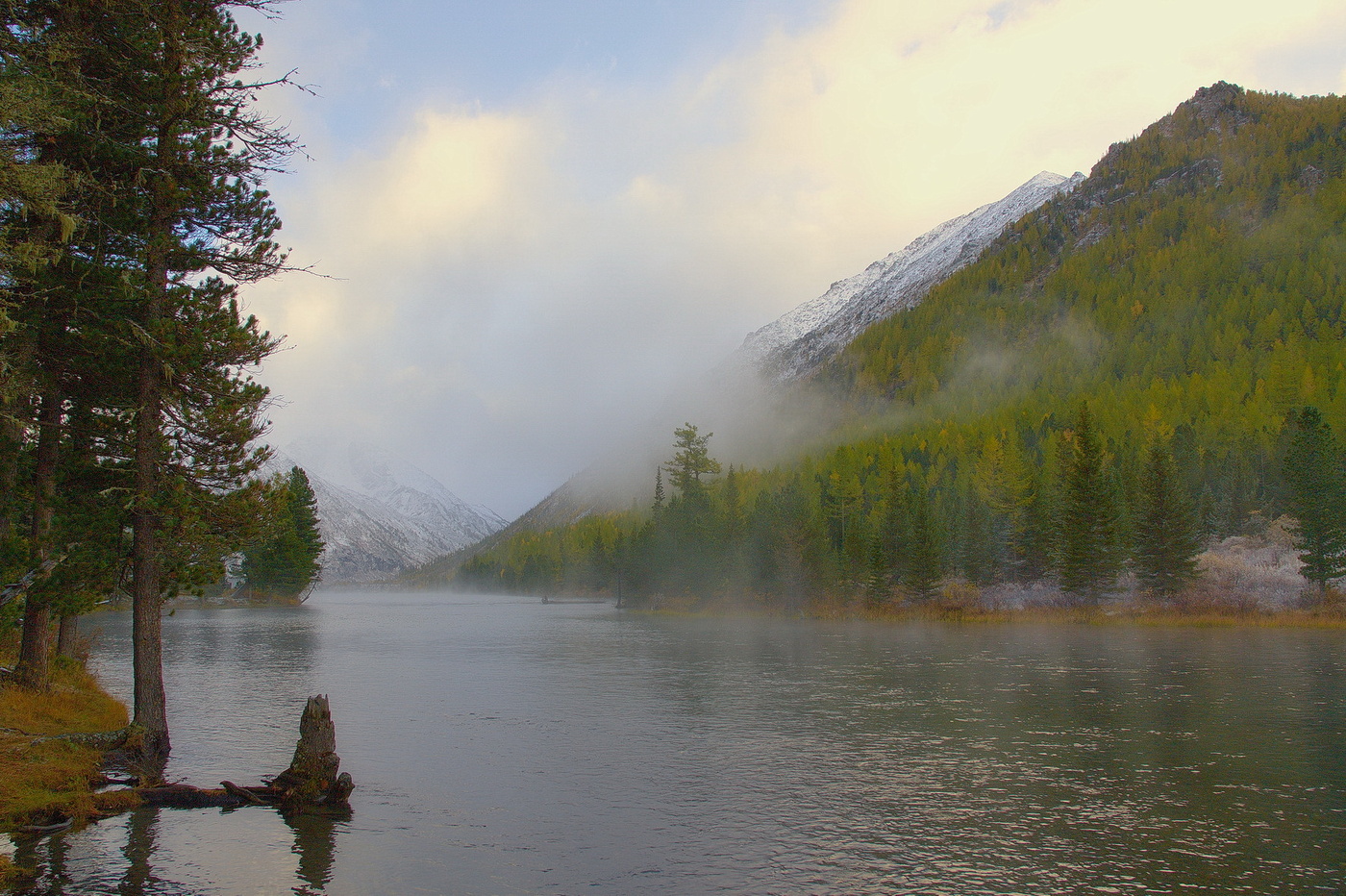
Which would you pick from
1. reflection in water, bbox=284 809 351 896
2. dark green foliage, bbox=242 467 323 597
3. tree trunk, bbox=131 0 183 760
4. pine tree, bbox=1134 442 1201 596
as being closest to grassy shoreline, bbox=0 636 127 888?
tree trunk, bbox=131 0 183 760

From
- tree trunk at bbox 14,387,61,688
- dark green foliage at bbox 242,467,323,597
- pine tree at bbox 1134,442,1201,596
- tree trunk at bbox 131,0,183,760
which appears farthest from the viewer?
dark green foliage at bbox 242,467,323,597

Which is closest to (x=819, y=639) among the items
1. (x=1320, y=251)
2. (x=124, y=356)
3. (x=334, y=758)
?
(x=334, y=758)

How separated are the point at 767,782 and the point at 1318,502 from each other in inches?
3291

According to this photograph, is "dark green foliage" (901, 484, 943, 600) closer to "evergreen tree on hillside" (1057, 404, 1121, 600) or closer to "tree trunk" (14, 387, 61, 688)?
"evergreen tree on hillside" (1057, 404, 1121, 600)

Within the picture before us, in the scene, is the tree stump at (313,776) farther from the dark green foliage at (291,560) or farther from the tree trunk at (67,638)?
the dark green foliage at (291,560)

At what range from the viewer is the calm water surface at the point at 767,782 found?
1551 centimetres

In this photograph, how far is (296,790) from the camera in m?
19.7

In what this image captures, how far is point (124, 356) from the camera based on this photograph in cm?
2056

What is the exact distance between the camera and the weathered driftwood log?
19484 mm

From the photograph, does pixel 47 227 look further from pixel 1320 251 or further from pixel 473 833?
pixel 1320 251

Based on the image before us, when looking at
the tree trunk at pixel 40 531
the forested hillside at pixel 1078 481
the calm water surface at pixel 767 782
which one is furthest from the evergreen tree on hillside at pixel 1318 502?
the tree trunk at pixel 40 531

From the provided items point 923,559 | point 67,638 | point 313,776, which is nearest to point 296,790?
point 313,776

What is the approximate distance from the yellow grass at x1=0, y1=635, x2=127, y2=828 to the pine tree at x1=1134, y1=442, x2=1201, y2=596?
9313 cm

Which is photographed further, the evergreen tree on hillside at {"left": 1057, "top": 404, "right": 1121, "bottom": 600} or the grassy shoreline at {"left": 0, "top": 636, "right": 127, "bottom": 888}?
the evergreen tree on hillside at {"left": 1057, "top": 404, "right": 1121, "bottom": 600}
